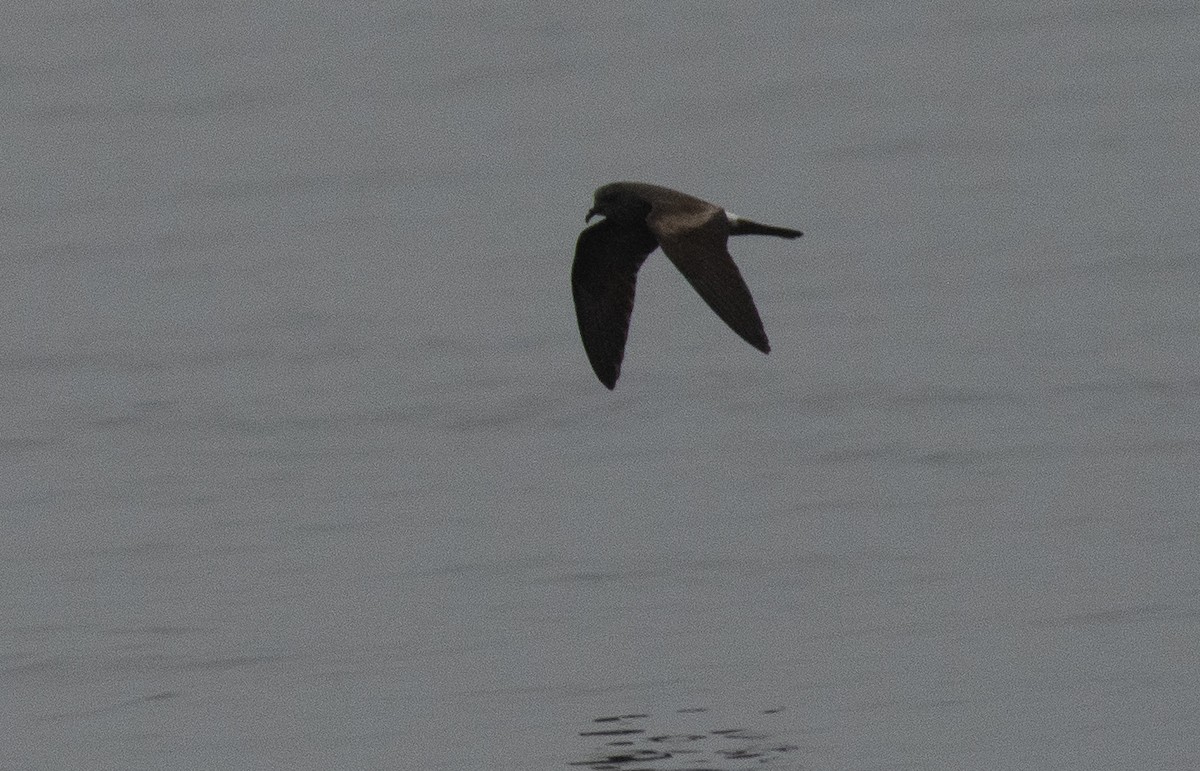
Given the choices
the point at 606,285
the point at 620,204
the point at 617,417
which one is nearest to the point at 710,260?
the point at 620,204

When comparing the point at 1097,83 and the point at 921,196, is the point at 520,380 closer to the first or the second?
the point at 921,196

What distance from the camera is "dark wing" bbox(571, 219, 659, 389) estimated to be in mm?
11547

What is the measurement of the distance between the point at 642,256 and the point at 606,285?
0.54 feet

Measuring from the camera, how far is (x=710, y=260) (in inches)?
401

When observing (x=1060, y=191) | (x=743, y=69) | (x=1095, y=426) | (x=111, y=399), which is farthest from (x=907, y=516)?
(x=743, y=69)

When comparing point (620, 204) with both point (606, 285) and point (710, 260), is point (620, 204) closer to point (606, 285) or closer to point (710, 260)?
point (606, 285)

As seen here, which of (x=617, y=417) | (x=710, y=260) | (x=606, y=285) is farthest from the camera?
(x=617, y=417)

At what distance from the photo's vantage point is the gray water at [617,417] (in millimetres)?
9953

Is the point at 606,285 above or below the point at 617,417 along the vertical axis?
above

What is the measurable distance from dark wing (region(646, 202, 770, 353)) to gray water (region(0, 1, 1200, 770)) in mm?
1110

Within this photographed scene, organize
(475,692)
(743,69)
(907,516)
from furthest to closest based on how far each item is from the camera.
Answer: (743,69) < (907,516) < (475,692)

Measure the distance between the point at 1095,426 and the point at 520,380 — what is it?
2.92m

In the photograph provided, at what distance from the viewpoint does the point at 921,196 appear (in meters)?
18.7

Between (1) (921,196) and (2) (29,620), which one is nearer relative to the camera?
(2) (29,620)
